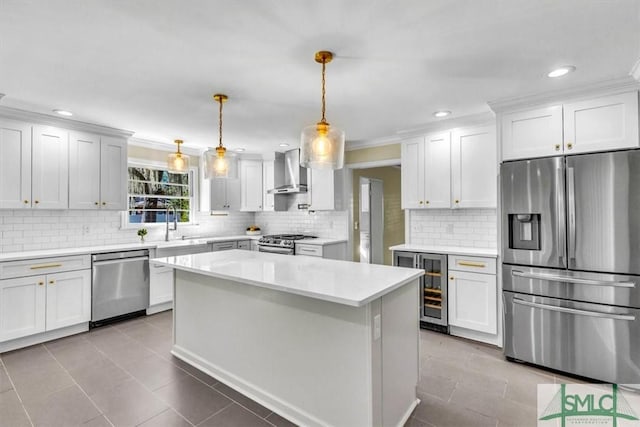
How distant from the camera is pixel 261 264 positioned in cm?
264

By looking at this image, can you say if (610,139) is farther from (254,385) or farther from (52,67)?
(52,67)

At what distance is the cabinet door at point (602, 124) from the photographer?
2553mm

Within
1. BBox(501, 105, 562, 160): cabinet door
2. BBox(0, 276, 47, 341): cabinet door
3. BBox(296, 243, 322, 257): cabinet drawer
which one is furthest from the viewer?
BBox(296, 243, 322, 257): cabinet drawer

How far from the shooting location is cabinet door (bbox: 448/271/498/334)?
3291 mm

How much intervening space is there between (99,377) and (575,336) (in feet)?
13.3

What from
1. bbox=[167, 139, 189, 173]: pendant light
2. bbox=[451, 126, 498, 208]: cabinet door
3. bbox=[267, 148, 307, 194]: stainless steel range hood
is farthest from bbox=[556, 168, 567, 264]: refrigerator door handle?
bbox=[167, 139, 189, 173]: pendant light

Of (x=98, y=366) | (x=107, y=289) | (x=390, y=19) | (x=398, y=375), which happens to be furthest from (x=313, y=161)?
(x=107, y=289)

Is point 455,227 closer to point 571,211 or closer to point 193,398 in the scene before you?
point 571,211

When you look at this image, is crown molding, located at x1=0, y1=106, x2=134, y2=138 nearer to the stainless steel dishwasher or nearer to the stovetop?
the stainless steel dishwasher

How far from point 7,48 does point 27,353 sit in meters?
2.85

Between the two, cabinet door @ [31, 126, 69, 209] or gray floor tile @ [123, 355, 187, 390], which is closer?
gray floor tile @ [123, 355, 187, 390]

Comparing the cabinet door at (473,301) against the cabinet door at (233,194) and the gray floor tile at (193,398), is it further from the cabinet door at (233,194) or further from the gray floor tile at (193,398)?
the cabinet door at (233,194)

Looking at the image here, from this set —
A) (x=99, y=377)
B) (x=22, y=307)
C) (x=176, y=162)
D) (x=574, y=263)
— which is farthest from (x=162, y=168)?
(x=574, y=263)

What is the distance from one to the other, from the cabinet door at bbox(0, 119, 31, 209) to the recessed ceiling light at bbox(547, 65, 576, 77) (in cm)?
517
